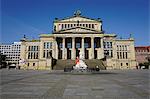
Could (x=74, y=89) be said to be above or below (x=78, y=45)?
below

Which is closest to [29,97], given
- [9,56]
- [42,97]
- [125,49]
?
[42,97]

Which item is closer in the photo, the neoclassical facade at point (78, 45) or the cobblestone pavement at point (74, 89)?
the cobblestone pavement at point (74, 89)

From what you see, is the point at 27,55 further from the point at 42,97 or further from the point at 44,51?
the point at 42,97

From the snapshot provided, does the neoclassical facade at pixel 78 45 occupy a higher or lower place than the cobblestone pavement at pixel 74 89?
higher

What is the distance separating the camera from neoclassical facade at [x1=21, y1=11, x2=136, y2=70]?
9700cm

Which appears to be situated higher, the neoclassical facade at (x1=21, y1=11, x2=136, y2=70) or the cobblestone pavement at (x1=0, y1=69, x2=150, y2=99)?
the neoclassical facade at (x1=21, y1=11, x2=136, y2=70)

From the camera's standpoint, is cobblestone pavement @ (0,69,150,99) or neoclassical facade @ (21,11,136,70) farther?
neoclassical facade @ (21,11,136,70)

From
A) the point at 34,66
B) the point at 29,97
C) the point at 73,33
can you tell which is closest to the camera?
the point at 29,97

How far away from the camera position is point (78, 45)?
348ft

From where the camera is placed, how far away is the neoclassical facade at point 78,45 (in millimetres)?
97000

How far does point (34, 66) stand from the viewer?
102 metres

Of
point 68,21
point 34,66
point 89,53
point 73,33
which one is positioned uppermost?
point 68,21

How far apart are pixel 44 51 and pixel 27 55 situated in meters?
10.4

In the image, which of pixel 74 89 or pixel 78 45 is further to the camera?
pixel 78 45
